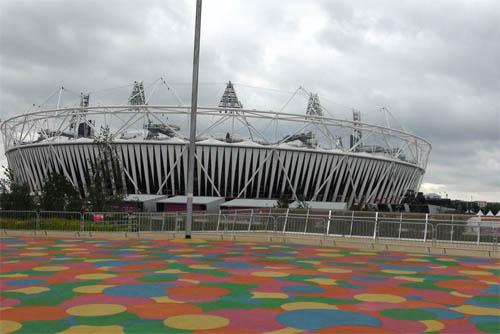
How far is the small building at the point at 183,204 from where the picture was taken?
5859 cm

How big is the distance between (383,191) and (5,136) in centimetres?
5893

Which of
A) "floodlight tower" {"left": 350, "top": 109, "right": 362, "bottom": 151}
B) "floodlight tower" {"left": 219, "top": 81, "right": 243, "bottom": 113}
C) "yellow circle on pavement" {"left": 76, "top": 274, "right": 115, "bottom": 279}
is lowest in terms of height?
"yellow circle on pavement" {"left": 76, "top": 274, "right": 115, "bottom": 279}

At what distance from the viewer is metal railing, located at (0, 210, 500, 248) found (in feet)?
59.3

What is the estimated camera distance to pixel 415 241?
18703 millimetres

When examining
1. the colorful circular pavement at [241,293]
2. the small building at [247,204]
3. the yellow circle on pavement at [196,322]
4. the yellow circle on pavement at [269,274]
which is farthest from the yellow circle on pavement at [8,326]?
the small building at [247,204]

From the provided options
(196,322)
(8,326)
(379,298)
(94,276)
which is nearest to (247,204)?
(94,276)

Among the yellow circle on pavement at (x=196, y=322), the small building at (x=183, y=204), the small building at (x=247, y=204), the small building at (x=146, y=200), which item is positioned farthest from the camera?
the small building at (x=183, y=204)

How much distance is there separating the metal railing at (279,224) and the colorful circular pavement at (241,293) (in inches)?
116

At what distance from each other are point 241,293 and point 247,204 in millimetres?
49839

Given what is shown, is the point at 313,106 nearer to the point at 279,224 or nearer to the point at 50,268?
the point at 279,224

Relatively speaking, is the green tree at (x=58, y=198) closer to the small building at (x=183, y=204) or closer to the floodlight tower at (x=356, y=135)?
the small building at (x=183, y=204)

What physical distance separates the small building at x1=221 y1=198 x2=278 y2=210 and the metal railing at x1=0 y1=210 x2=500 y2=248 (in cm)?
3254

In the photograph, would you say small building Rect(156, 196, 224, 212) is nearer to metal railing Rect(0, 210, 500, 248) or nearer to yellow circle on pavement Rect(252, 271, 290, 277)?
metal railing Rect(0, 210, 500, 248)

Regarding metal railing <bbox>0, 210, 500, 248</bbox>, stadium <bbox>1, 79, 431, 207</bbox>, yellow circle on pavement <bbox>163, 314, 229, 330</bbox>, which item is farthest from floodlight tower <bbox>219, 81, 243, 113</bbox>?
yellow circle on pavement <bbox>163, 314, 229, 330</bbox>
